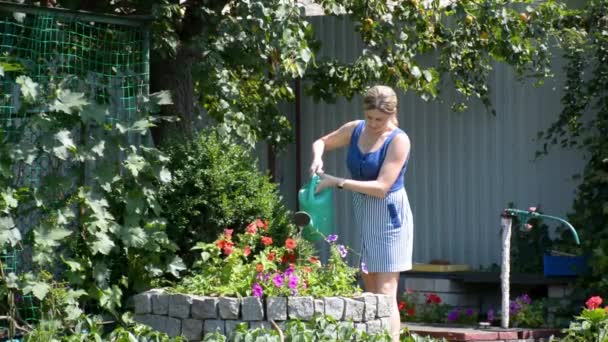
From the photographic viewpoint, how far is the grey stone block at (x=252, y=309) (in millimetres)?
5633

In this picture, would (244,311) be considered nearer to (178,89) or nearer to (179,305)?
(179,305)

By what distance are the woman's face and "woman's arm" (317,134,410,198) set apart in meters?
0.10

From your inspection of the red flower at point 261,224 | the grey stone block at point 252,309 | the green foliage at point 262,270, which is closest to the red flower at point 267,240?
the green foliage at point 262,270

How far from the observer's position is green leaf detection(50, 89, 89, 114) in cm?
582

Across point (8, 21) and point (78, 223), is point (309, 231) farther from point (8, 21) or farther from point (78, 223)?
point (8, 21)

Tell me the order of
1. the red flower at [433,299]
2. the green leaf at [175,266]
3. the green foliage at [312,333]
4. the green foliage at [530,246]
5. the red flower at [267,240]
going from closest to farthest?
the green foliage at [312,333] < the red flower at [267,240] < the green leaf at [175,266] < the red flower at [433,299] < the green foliage at [530,246]

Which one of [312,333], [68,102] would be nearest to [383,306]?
[312,333]

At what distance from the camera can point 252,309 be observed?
5637 mm

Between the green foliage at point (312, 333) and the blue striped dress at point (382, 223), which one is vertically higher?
the blue striped dress at point (382, 223)

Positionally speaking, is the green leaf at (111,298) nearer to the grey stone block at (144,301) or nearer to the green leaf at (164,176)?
the grey stone block at (144,301)

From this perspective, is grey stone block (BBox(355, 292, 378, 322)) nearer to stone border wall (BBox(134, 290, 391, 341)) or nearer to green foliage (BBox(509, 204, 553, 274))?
stone border wall (BBox(134, 290, 391, 341))

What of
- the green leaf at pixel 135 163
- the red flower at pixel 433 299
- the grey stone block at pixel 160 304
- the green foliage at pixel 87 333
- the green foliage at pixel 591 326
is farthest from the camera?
the red flower at pixel 433 299

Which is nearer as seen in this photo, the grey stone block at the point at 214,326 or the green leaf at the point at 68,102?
the grey stone block at the point at 214,326

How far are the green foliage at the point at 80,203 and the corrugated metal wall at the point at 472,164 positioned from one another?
267 cm
